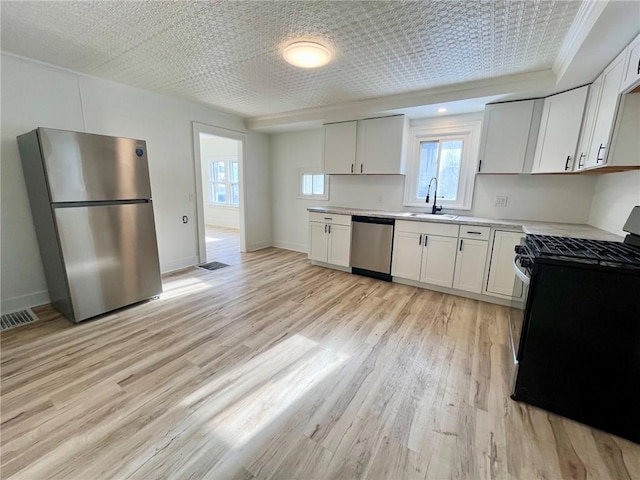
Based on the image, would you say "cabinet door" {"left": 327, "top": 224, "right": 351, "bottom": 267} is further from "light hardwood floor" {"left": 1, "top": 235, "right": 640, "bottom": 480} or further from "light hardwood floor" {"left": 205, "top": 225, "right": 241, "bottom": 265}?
"light hardwood floor" {"left": 205, "top": 225, "right": 241, "bottom": 265}

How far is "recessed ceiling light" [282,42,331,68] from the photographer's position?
212 cm

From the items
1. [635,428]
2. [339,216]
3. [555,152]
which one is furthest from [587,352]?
[339,216]

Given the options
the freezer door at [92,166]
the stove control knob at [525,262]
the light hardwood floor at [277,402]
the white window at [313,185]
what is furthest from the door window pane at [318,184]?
the stove control knob at [525,262]

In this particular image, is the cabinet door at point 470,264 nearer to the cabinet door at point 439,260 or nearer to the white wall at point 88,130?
the cabinet door at point 439,260

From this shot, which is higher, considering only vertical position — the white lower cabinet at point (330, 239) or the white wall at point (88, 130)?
the white wall at point (88, 130)

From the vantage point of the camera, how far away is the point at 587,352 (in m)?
1.51

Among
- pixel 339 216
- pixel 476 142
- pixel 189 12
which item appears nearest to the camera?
pixel 189 12

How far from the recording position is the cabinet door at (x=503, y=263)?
2912 mm

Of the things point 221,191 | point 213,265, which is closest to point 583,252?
point 213,265

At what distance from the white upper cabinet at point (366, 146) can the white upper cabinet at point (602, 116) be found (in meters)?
1.85

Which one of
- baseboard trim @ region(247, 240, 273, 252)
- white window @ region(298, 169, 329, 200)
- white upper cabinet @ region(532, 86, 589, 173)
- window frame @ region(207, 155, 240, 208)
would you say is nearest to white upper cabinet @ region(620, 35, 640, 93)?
white upper cabinet @ region(532, 86, 589, 173)

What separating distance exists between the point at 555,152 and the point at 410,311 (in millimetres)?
2210

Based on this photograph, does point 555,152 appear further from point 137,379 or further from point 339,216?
point 137,379

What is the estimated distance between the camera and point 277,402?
5.47ft
